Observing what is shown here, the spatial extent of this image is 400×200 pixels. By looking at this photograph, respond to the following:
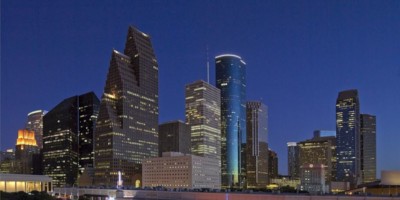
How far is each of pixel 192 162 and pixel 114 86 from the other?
53.3 meters

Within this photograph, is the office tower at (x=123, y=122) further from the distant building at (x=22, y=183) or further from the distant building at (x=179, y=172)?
the distant building at (x=22, y=183)

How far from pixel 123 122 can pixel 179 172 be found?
39.0m

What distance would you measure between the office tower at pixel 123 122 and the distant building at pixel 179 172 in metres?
14.9

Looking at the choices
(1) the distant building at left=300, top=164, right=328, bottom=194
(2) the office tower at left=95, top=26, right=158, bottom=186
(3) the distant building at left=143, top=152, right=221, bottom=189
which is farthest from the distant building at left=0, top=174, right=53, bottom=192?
(1) the distant building at left=300, top=164, right=328, bottom=194

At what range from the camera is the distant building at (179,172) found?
160 metres

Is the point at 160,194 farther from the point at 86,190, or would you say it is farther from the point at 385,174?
the point at 385,174

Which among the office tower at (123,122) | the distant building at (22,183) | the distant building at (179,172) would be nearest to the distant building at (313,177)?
the distant building at (179,172)

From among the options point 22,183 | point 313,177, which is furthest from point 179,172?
point 22,183

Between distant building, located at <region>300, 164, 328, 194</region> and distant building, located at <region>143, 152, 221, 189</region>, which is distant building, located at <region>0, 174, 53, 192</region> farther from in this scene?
distant building, located at <region>300, 164, 328, 194</region>

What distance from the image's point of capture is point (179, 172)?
161875 mm

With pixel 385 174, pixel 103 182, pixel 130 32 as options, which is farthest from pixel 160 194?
pixel 130 32

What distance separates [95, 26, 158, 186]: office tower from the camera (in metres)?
185

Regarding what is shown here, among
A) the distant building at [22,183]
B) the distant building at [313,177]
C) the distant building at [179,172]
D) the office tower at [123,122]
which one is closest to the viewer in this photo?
the distant building at [22,183]

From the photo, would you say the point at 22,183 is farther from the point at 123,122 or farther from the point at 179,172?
the point at 123,122
